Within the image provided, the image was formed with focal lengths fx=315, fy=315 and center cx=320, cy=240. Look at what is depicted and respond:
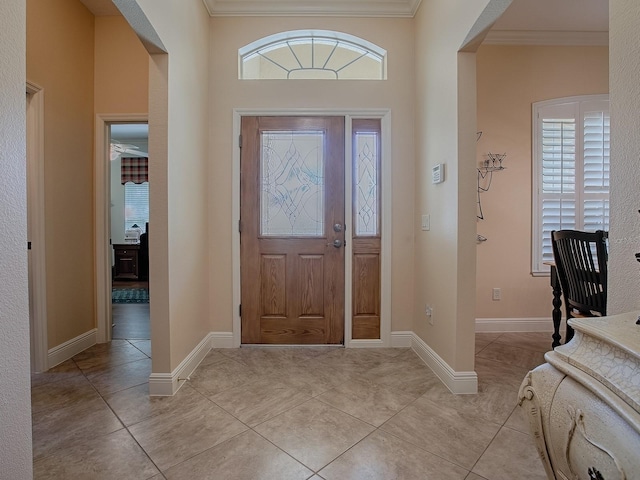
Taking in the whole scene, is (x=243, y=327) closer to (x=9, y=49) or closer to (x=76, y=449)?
(x=76, y=449)

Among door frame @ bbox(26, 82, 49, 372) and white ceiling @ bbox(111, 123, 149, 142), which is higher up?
white ceiling @ bbox(111, 123, 149, 142)

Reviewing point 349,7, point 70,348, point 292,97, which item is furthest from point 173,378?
point 349,7

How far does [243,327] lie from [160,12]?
2.36 meters

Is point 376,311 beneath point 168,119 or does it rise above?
beneath

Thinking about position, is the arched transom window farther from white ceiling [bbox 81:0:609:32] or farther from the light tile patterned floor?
the light tile patterned floor

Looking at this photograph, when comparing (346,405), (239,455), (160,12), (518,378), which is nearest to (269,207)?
(160,12)

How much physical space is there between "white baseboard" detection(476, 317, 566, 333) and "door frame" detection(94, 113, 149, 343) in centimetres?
363

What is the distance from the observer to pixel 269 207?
2.85 metres

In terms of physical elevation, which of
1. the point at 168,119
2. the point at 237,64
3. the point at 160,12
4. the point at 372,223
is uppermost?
the point at 237,64

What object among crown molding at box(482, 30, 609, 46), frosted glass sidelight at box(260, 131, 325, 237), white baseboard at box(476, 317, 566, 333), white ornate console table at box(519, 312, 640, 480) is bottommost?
white baseboard at box(476, 317, 566, 333)

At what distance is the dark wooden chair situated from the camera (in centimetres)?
192

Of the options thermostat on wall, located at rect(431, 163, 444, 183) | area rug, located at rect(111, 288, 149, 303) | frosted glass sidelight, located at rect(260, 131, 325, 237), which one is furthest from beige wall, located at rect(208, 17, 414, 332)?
area rug, located at rect(111, 288, 149, 303)

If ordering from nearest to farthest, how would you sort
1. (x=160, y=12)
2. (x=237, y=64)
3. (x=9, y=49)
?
(x=9, y=49) < (x=160, y=12) < (x=237, y=64)

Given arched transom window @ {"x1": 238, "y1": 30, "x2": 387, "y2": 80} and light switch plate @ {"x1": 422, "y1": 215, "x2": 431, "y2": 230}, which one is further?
arched transom window @ {"x1": 238, "y1": 30, "x2": 387, "y2": 80}
